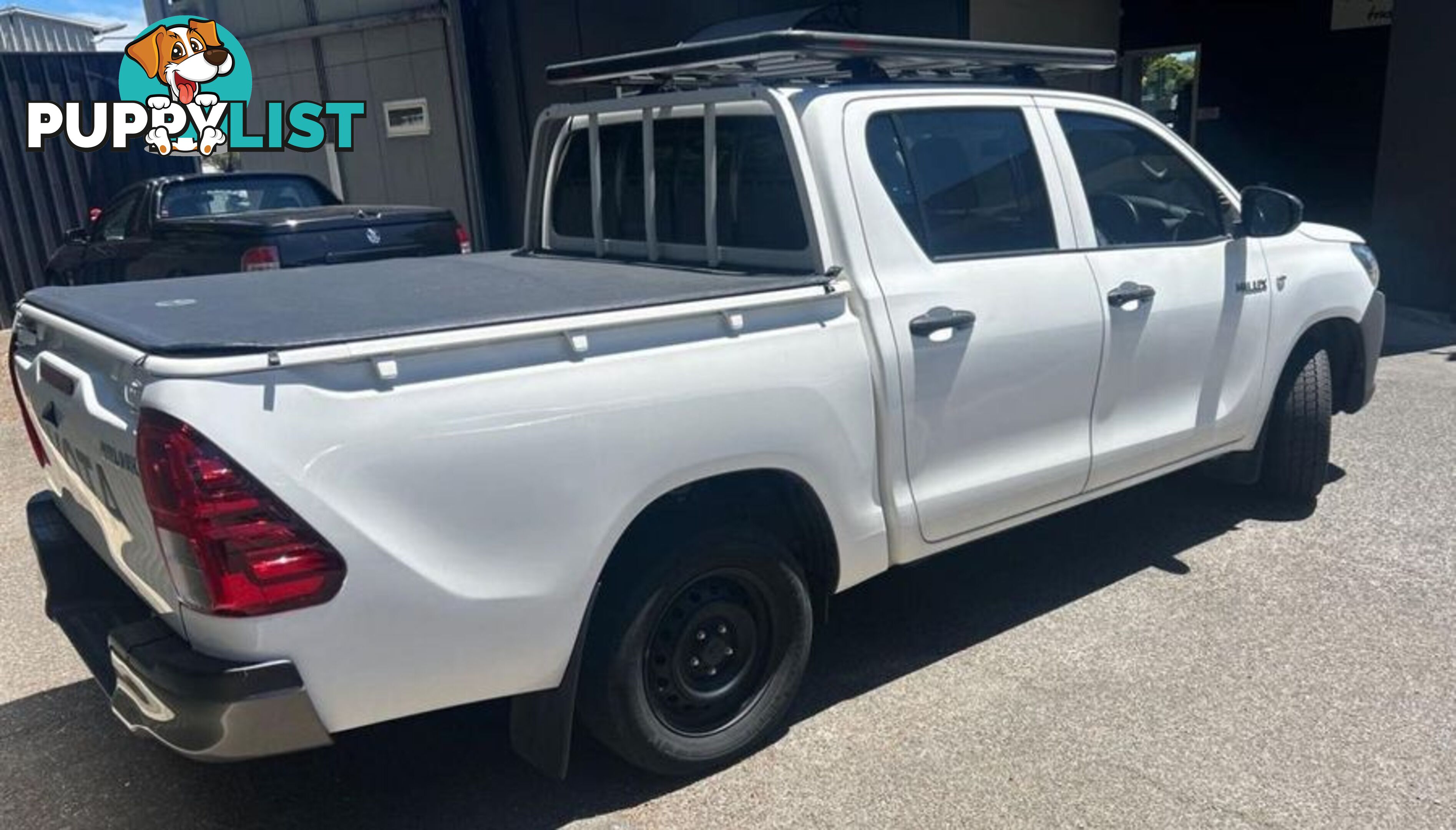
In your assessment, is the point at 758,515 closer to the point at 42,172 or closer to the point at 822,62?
the point at 822,62

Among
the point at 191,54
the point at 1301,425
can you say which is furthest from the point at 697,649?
the point at 191,54

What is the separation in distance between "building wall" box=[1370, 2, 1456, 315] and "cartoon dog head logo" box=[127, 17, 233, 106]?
14.1 m

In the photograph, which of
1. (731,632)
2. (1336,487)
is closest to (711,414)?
(731,632)

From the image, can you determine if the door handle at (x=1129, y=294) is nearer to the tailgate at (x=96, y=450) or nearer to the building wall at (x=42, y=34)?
the tailgate at (x=96, y=450)

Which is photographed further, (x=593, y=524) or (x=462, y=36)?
(x=462, y=36)

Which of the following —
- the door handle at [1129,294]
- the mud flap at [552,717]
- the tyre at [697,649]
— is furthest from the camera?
the door handle at [1129,294]

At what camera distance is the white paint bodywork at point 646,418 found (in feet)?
8.04

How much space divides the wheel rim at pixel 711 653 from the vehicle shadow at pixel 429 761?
0.24 m

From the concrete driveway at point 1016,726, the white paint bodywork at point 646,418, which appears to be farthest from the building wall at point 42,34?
the white paint bodywork at point 646,418

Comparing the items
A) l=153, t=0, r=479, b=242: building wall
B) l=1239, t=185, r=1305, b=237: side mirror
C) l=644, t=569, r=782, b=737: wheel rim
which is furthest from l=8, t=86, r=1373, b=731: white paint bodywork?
l=153, t=0, r=479, b=242: building wall

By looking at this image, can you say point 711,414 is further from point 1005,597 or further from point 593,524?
point 1005,597

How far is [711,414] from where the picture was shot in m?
3.00

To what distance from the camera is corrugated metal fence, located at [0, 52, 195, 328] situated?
1270 centimetres

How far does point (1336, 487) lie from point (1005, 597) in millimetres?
2236
